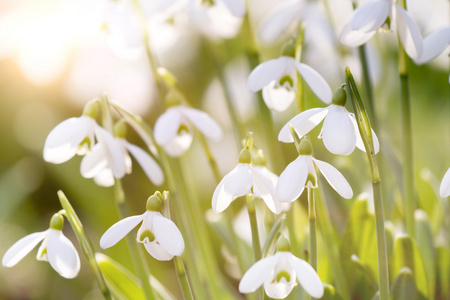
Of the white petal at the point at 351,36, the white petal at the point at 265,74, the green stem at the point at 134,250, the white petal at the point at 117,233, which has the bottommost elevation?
the green stem at the point at 134,250

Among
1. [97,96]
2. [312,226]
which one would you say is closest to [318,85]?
[312,226]

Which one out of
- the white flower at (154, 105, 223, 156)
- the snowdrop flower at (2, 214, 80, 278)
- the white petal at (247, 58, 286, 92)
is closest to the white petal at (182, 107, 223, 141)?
the white flower at (154, 105, 223, 156)

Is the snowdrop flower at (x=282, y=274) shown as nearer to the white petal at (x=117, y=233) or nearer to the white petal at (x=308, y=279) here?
the white petal at (x=308, y=279)

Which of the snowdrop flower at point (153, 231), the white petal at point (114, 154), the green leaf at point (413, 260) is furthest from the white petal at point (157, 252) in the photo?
the green leaf at point (413, 260)

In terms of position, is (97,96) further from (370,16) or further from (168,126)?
(370,16)

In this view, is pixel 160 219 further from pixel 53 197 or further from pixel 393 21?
pixel 53 197

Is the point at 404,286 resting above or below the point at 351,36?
below

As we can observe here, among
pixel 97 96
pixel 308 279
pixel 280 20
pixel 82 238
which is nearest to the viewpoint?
pixel 308 279
